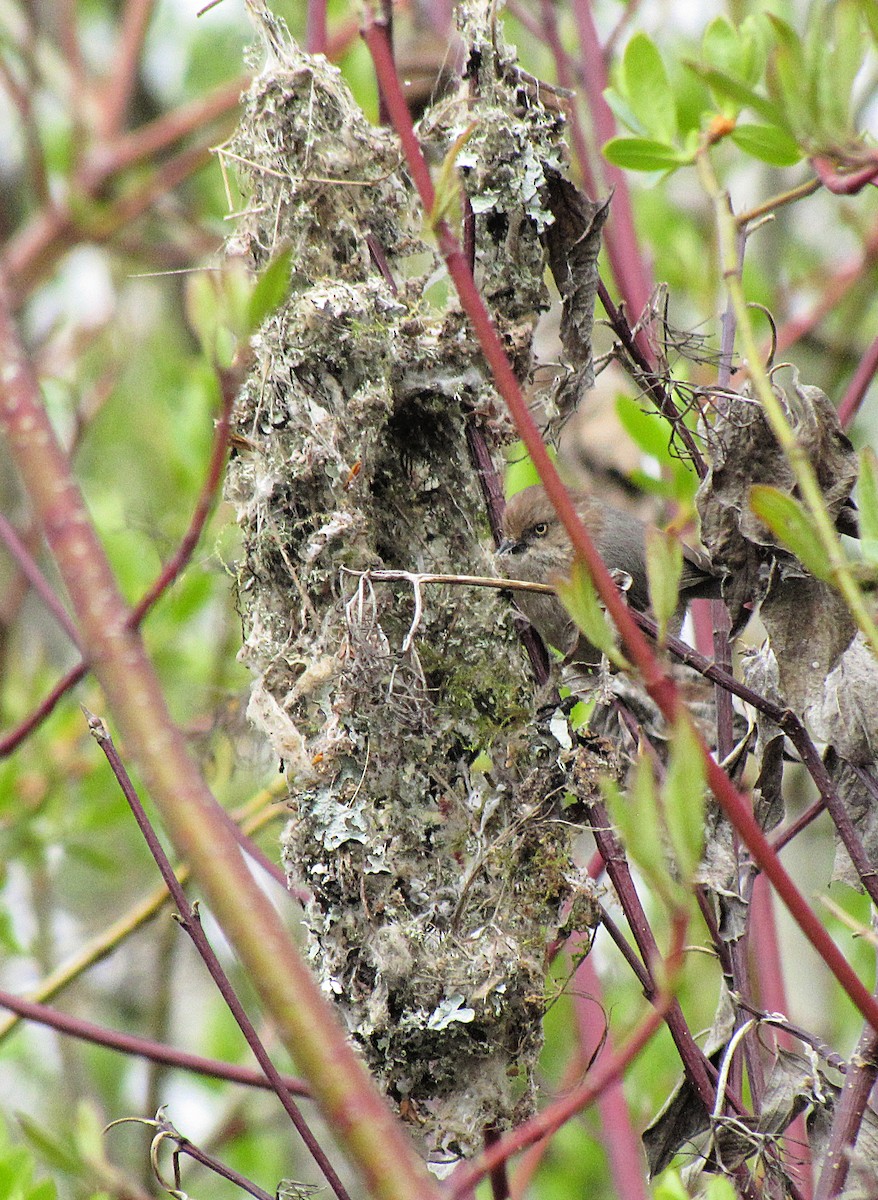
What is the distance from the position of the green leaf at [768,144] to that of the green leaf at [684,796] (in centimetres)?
80

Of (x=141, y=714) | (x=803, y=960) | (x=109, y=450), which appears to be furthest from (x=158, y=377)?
(x=141, y=714)

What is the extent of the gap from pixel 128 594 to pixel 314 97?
182 centimetres

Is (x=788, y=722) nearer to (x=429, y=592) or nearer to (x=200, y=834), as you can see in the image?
(x=429, y=592)

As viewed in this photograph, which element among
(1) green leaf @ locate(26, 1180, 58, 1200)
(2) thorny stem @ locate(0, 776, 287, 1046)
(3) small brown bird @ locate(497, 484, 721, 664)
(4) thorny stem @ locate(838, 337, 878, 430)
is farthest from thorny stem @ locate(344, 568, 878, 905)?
(2) thorny stem @ locate(0, 776, 287, 1046)

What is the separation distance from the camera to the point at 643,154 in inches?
65.9

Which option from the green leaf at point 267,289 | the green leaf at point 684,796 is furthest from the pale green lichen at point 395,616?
the green leaf at point 684,796

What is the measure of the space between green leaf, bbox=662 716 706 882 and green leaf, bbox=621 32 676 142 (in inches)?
39.7

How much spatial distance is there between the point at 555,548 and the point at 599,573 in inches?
86.2

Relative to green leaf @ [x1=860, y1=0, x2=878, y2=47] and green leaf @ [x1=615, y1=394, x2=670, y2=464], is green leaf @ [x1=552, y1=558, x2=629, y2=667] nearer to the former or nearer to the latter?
green leaf @ [x1=860, y1=0, x2=878, y2=47]

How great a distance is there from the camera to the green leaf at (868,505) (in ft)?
4.12

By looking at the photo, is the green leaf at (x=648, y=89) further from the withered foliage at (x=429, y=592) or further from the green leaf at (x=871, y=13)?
the green leaf at (x=871, y=13)

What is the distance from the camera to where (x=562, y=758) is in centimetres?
188

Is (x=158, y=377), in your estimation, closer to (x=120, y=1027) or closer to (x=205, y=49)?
(x=205, y=49)

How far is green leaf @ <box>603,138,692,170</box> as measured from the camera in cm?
165
